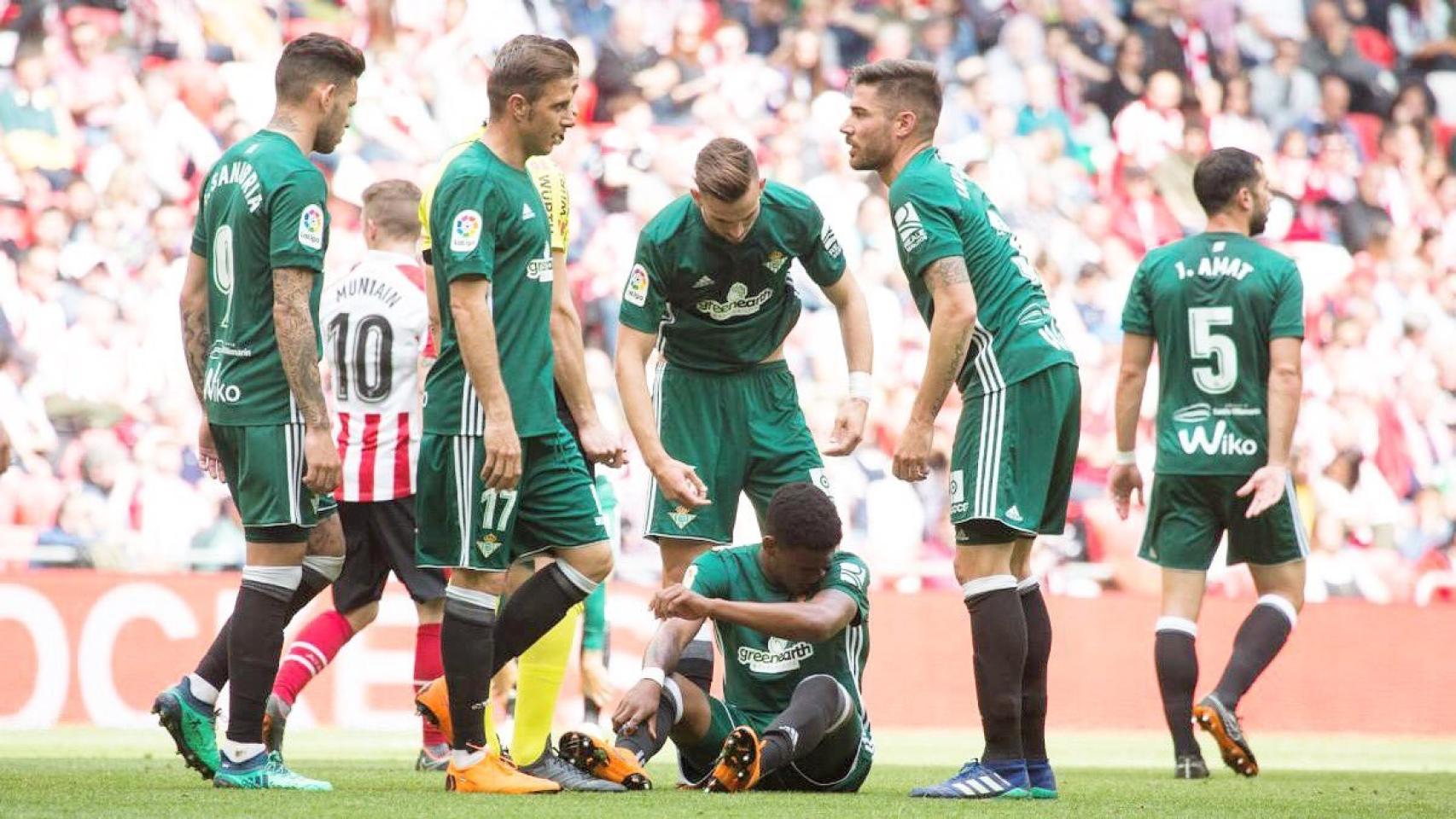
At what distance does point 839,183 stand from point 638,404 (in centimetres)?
928

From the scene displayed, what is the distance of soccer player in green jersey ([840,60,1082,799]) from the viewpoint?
5.72 meters

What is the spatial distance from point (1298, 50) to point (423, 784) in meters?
13.9

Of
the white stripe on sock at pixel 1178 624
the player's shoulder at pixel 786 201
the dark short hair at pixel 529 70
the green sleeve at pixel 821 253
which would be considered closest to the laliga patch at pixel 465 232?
the dark short hair at pixel 529 70

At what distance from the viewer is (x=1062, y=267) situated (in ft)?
51.2

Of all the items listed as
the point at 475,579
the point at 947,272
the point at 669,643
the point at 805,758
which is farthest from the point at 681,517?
the point at 947,272

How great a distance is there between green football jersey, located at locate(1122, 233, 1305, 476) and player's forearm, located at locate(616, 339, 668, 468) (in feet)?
7.66

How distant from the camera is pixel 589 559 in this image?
5875mm

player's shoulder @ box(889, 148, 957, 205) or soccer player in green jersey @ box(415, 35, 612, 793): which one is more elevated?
player's shoulder @ box(889, 148, 957, 205)

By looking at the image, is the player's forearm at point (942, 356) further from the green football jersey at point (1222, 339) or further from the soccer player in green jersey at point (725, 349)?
the green football jersey at point (1222, 339)

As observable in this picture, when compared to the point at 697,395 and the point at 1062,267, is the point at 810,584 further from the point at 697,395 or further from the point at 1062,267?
the point at 1062,267

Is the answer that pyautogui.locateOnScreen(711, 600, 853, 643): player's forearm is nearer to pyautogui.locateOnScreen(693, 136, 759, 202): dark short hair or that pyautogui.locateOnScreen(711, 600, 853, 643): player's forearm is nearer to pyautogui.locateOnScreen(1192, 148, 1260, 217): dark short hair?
pyautogui.locateOnScreen(693, 136, 759, 202): dark short hair

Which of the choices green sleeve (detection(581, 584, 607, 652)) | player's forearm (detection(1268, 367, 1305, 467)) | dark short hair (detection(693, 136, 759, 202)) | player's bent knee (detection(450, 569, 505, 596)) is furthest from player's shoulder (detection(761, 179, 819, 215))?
green sleeve (detection(581, 584, 607, 652))

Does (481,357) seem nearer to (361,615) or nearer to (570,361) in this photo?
(570,361)

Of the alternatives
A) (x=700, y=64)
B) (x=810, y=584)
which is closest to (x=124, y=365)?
(x=700, y=64)
